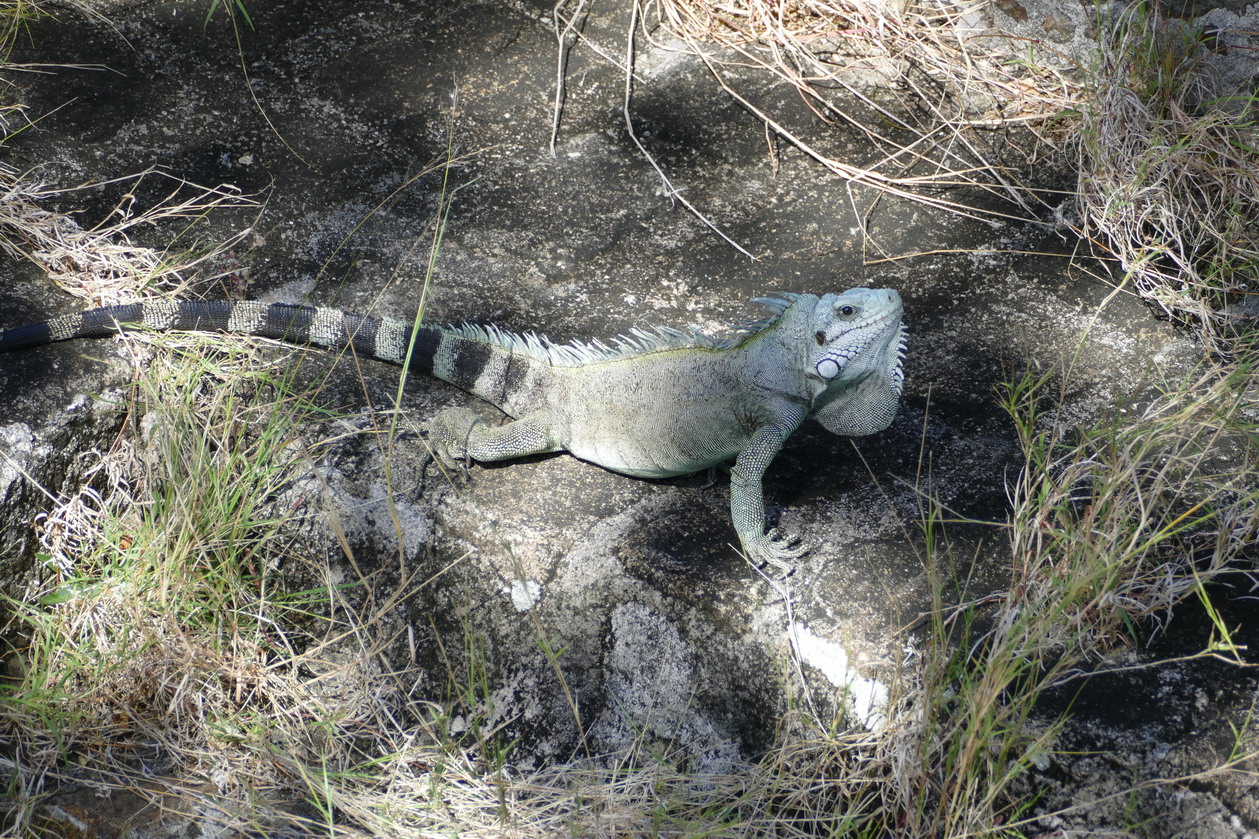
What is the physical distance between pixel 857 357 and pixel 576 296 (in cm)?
128

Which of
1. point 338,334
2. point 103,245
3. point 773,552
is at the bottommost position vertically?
point 773,552

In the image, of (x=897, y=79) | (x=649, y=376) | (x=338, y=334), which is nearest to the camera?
(x=649, y=376)

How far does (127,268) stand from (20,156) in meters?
0.84

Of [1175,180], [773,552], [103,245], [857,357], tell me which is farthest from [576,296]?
[1175,180]

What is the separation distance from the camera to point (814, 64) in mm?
4898

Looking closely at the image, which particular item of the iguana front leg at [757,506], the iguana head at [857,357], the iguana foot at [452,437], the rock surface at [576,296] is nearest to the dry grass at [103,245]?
the rock surface at [576,296]

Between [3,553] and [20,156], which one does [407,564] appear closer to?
[3,553]

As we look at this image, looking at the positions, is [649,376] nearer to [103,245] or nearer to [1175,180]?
[103,245]

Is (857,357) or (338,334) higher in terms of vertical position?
(857,357)

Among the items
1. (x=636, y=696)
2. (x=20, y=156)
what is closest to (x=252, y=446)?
(x=636, y=696)

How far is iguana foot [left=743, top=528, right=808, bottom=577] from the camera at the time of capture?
2.89 meters

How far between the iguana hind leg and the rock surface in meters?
0.09

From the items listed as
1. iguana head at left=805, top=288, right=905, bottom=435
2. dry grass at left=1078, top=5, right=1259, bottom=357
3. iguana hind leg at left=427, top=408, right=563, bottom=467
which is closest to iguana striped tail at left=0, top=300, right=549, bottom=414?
iguana hind leg at left=427, top=408, right=563, bottom=467

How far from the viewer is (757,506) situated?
296cm
